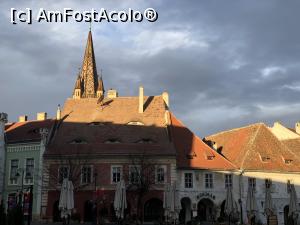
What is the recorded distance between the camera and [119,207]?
34.6m

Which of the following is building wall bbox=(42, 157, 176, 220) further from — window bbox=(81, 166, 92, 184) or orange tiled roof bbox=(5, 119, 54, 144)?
orange tiled roof bbox=(5, 119, 54, 144)

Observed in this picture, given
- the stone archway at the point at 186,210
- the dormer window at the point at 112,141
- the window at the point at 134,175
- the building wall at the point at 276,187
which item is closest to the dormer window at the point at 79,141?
the dormer window at the point at 112,141

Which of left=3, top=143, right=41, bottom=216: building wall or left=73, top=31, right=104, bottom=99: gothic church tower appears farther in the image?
left=73, top=31, right=104, bottom=99: gothic church tower

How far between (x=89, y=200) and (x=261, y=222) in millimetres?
16143

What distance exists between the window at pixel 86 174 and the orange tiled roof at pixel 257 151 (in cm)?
1457

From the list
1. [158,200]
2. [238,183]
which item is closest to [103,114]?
[158,200]

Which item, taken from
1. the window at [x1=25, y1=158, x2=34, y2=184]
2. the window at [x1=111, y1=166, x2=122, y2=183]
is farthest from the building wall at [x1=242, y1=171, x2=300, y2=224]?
the window at [x1=25, y1=158, x2=34, y2=184]

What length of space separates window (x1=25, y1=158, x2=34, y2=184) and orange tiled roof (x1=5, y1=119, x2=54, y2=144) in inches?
78.0

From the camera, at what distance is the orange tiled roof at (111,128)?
4769 cm

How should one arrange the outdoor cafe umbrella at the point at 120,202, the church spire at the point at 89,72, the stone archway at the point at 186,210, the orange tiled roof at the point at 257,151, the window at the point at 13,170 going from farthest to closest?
the church spire at the point at 89,72 → the orange tiled roof at the point at 257,151 → the window at the point at 13,170 → the stone archway at the point at 186,210 → the outdoor cafe umbrella at the point at 120,202

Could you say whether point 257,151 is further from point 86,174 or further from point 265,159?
point 86,174

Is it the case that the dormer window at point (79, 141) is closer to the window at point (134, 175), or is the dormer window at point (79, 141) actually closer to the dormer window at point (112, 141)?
the dormer window at point (112, 141)

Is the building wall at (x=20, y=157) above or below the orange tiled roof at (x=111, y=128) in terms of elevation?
below

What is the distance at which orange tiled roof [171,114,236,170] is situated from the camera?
48.3m
